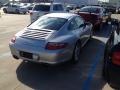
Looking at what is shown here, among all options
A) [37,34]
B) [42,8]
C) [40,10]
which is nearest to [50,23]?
[37,34]

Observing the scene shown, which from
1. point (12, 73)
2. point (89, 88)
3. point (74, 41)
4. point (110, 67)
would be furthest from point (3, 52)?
point (110, 67)

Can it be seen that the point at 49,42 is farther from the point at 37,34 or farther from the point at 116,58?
the point at 116,58

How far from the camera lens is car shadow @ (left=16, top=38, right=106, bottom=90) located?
5609 mm

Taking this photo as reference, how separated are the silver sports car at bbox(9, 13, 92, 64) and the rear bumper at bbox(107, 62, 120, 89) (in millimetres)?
2027

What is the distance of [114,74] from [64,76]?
7.15 ft

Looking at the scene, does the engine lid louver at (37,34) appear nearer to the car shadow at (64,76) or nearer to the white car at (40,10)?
the car shadow at (64,76)

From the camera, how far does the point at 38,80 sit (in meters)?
5.88

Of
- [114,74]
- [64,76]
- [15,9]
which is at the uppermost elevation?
[114,74]

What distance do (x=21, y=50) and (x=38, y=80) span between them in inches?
39.6

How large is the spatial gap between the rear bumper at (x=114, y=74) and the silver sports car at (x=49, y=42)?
6.65ft

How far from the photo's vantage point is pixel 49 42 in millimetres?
6234

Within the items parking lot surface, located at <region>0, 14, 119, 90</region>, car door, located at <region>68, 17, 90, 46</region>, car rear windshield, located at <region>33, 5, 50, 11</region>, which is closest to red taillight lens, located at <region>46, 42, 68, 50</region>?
parking lot surface, located at <region>0, 14, 119, 90</region>

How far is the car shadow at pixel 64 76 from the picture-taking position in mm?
5609

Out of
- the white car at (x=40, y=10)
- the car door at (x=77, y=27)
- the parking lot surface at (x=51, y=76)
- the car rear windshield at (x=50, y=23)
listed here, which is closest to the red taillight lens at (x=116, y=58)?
the parking lot surface at (x=51, y=76)
